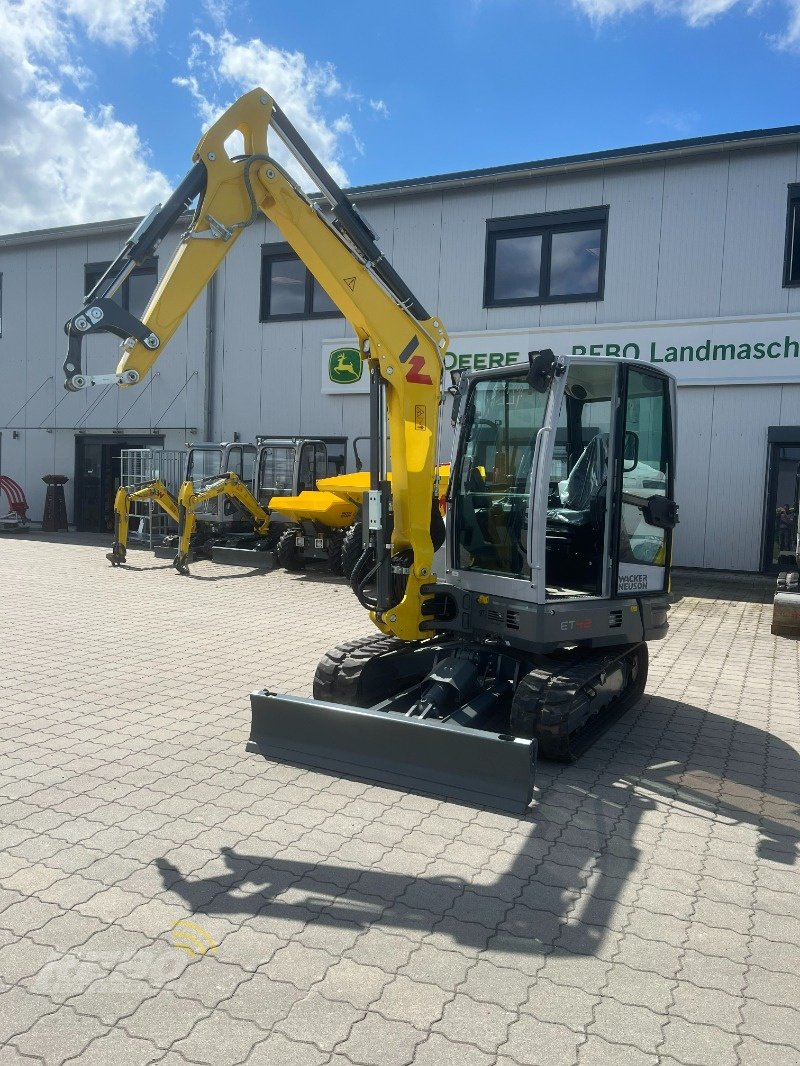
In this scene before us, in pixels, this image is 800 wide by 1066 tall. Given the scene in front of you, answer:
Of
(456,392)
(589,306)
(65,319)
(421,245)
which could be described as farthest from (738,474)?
(65,319)

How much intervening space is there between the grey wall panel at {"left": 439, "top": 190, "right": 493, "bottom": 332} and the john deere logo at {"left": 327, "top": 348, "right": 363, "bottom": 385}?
1.87 m

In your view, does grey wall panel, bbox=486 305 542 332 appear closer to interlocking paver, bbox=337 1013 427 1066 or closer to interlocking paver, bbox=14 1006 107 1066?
interlocking paver, bbox=337 1013 427 1066

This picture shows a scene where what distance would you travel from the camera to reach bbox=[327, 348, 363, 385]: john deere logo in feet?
53.9

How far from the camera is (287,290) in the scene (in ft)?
57.2

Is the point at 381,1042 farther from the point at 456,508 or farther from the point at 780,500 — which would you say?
the point at 780,500

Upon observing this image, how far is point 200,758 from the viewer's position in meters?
5.18

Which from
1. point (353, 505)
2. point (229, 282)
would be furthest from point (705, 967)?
point (229, 282)

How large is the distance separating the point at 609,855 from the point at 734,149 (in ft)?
41.9

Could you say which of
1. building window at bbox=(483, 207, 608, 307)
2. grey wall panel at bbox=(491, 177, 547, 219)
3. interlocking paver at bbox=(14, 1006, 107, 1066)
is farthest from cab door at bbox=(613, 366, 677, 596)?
grey wall panel at bbox=(491, 177, 547, 219)

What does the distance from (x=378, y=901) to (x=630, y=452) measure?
3.53 m

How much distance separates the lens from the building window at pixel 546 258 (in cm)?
1445

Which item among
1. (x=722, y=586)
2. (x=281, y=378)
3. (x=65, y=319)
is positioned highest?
(x=65, y=319)

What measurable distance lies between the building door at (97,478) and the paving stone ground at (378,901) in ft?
46.5

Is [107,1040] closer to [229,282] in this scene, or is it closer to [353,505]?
[353,505]
